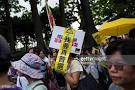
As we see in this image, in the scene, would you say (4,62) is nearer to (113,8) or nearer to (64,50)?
(64,50)

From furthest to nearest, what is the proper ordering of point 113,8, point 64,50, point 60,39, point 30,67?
point 113,8 → point 60,39 → point 64,50 → point 30,67

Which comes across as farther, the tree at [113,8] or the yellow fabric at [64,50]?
the tree at [113,8]

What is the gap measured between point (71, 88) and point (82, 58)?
3.55 m

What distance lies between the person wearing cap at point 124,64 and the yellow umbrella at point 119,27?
15.6ft

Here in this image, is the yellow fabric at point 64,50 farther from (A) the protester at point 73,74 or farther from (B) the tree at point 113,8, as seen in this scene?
(B) the tree at point 113,8

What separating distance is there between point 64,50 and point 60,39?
0.47m

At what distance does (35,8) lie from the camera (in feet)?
88.5

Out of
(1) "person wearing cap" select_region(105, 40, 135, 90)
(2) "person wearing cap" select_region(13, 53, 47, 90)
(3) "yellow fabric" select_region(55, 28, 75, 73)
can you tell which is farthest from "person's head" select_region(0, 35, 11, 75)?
(3) "yellow fabric" select_region(55, 28, 75, 73)

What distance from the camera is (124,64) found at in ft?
11.6

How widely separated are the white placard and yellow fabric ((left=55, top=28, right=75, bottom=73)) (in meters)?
0.08

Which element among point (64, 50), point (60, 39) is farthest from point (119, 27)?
point (64, 50)

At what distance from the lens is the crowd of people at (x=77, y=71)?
3.02 metres

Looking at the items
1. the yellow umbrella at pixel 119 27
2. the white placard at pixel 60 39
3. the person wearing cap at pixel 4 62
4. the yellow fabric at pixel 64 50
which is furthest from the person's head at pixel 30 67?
the yellow umbrella at pixel 119 27

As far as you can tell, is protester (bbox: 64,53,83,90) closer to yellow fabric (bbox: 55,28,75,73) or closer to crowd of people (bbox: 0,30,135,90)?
crowd of people (bbox: 0,30,135,90)
